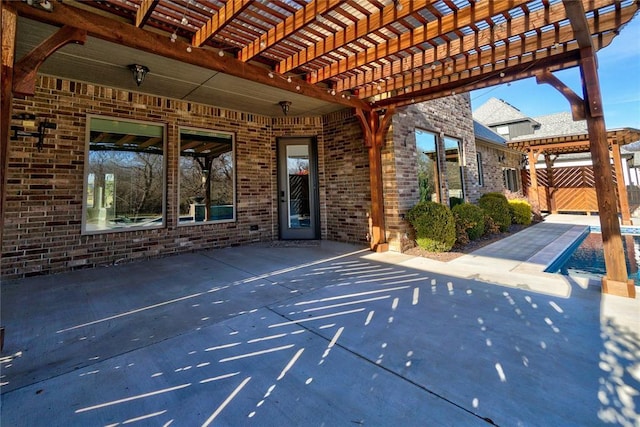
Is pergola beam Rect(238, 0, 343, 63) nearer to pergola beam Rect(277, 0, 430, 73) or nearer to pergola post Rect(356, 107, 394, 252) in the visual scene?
pergola beam Rect(277, 0, 430, 73)

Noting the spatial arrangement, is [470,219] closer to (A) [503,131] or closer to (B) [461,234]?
(B) [461,234]

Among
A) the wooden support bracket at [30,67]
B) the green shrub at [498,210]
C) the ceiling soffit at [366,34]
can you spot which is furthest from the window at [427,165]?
the wooden support bracket at [30,67]

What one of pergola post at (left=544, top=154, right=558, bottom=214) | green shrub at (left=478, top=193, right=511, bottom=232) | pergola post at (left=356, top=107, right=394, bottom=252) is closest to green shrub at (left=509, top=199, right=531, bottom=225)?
green shrub at (left=478, top=193, right=511, bottom=232)

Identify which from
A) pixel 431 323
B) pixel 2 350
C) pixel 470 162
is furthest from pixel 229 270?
pixel 470 162

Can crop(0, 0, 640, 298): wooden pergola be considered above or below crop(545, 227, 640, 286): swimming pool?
above

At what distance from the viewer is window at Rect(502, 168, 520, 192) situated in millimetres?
12820

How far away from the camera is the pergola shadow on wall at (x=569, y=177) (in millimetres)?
9666

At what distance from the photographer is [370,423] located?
1365mm

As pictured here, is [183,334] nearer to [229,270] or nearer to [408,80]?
[229,270]

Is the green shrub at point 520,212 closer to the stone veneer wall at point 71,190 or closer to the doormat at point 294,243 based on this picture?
the doormat at point 294,243

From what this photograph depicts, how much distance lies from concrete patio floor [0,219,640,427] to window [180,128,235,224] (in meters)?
2.17

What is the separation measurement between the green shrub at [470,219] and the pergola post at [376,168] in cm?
186

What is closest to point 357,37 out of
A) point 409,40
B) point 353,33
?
point 353,33

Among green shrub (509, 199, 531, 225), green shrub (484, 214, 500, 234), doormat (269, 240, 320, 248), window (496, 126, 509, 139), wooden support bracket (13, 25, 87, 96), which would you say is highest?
window (496, 126, 509, 139)
